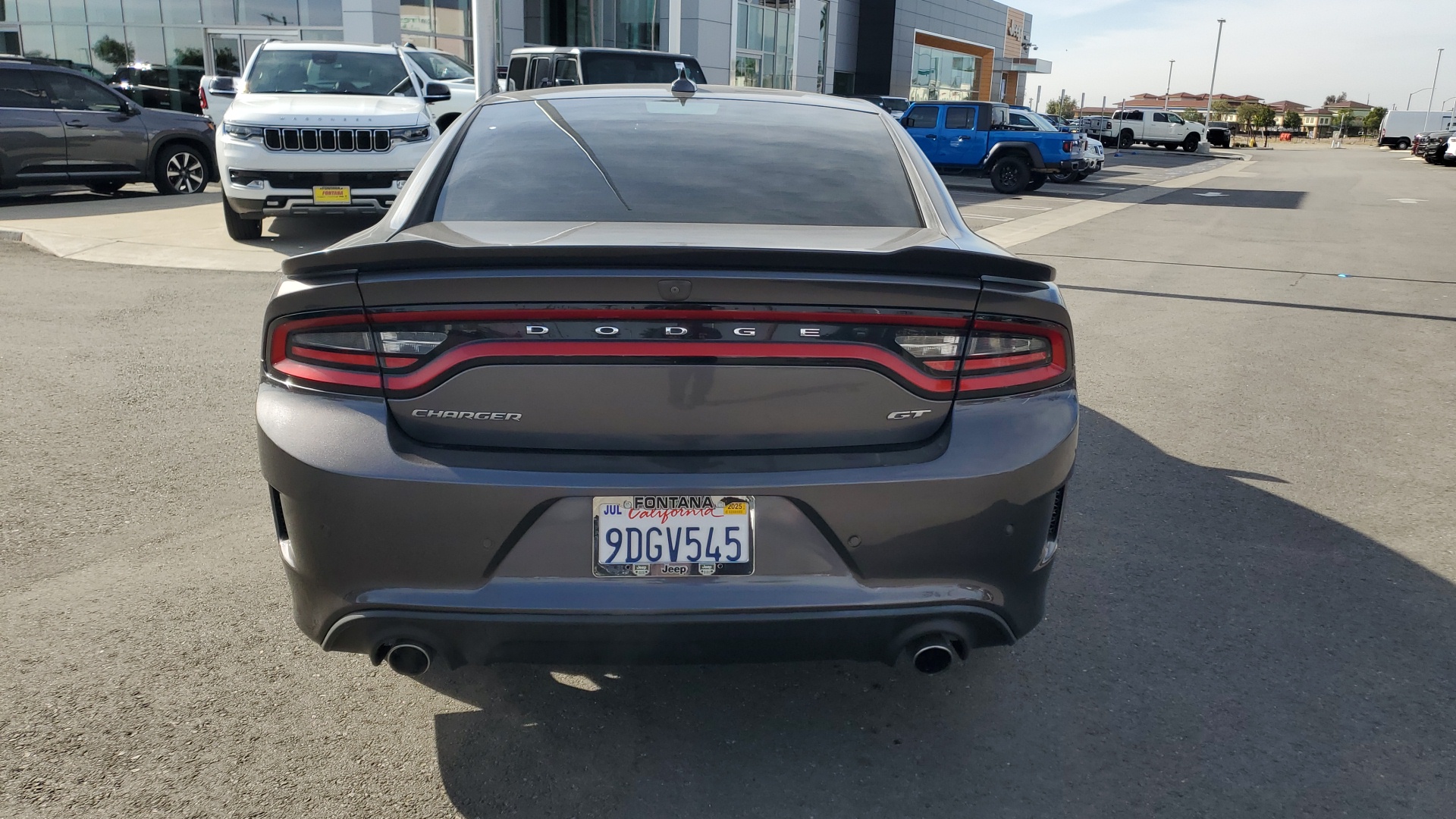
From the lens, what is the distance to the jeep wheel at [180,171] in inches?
628

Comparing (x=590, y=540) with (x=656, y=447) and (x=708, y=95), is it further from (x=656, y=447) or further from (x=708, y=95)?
(x=708, y=95)

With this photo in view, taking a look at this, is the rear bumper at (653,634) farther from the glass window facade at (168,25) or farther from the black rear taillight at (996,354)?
the glass window facade at (168,25)

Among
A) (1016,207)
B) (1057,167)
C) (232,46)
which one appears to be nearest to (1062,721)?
(1016,207)

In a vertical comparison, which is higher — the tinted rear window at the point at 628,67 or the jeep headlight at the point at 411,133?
the tinted rear window at the point at 628,67

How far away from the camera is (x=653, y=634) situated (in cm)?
237

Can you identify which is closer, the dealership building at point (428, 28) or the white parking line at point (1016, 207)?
the white parking line at point (1016, 207)

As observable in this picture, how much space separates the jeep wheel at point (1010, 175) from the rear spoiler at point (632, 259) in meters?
23.5

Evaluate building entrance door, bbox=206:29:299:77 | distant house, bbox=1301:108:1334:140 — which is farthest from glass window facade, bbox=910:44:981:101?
distant house, bbox=1301:108:1334:140

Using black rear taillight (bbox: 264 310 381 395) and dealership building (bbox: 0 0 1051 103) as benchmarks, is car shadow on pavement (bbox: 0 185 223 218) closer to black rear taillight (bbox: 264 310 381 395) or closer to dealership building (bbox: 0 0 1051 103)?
dealership building (bbox: 0 0 1051 103)

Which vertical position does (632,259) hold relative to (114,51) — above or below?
below

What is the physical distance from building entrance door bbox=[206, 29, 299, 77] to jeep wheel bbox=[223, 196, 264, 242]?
15618 mm

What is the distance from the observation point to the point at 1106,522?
443 centimetres

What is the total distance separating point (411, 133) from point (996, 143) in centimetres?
1725

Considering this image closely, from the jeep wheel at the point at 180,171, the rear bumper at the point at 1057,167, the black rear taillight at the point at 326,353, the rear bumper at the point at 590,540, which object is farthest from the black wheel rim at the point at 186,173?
the rear bumper at the point at 1057,167
